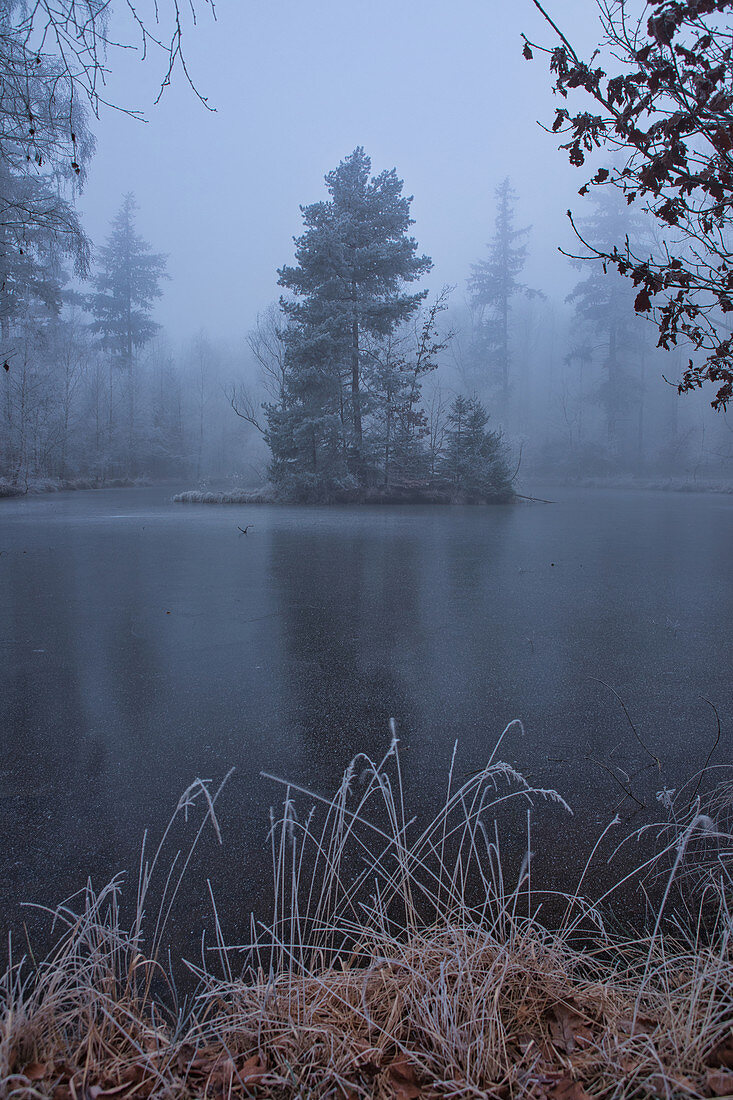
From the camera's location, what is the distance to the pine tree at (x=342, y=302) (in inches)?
720

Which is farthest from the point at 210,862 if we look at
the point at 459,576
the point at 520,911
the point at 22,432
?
the point at 22,432

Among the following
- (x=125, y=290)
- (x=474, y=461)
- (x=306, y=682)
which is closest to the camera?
(x=306, y=682)

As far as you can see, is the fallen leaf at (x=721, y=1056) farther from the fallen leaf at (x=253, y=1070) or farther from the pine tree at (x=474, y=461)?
the pine tree at (x=474, y=461)

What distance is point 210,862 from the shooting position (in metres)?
1.99

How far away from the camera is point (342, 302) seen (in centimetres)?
1861

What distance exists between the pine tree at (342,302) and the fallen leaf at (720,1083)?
17.4 metres

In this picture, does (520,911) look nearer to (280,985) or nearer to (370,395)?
(280,985)

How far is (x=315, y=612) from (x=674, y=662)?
2805 mm

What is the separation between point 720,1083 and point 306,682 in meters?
2.83

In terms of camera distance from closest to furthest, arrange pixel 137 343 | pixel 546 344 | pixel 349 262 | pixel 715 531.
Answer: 1. pixel 715 531
2. pixel 349 262
3. pixel 137 343
4. pixel 546 344

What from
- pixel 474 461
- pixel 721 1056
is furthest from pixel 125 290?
pixel 721 1056

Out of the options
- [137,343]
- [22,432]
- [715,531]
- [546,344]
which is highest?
[546,344]

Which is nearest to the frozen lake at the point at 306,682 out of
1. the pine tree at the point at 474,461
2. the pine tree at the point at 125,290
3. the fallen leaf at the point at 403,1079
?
the fallen leaf at the point at 403,1079

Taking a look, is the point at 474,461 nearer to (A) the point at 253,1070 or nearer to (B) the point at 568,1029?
(B) the point at 568,1029
